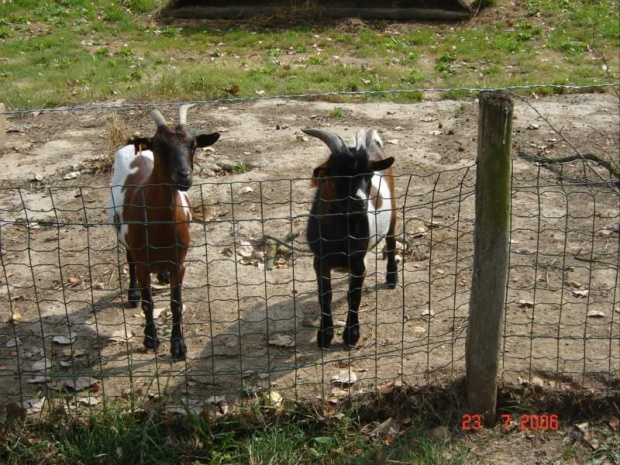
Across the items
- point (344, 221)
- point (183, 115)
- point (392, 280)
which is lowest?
point (392, 280)

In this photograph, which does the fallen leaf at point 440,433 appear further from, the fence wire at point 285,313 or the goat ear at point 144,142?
the goat ear at point 144,142

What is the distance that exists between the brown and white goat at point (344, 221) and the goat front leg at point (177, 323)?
3.07ft

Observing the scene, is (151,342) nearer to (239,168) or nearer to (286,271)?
(286,271)

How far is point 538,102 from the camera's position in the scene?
10859 mm

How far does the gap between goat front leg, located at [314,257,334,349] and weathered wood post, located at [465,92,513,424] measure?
1193 millimetres

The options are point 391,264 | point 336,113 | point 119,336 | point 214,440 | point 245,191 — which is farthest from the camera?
point 336,113

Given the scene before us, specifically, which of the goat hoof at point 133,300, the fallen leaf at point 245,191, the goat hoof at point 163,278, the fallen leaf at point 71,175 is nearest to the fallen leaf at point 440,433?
the goat hoof at point 133,300

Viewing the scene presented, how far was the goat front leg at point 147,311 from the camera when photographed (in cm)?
565

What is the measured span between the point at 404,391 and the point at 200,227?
3.26m

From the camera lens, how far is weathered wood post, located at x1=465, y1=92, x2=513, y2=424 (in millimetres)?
4238

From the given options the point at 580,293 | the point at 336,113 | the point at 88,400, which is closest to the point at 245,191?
the point at 336,113

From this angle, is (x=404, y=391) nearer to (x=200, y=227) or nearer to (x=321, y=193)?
(x=321, y=193)

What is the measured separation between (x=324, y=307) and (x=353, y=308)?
8.0 inches
